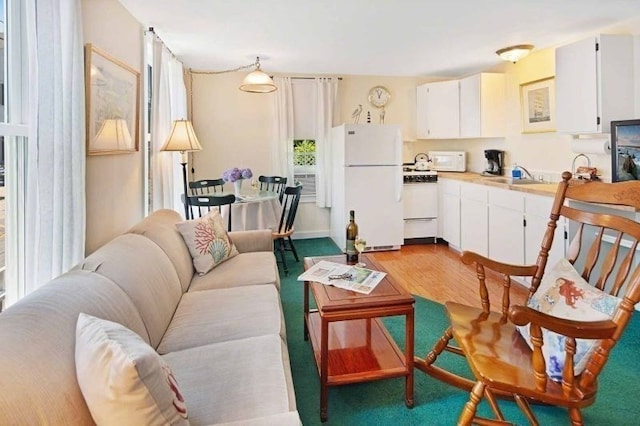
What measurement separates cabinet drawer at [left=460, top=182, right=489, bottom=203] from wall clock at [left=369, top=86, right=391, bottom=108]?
173cm

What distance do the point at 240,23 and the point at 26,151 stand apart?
209 cm

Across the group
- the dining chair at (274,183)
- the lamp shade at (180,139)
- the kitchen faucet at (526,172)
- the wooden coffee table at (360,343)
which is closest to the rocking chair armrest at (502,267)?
the wooden coffee table at (360,343)

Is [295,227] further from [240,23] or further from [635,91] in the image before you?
[635,91]

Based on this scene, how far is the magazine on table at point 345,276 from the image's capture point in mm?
A: 2057

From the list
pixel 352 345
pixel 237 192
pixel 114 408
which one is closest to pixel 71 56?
pixel 114 408

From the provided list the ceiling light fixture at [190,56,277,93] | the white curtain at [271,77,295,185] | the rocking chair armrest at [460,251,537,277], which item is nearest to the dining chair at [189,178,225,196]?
the white curtain at [271,77,295,185]

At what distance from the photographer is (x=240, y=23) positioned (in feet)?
10.7

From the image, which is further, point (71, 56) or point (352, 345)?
point (352, 345)

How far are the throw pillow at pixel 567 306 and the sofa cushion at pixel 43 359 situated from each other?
1.54m

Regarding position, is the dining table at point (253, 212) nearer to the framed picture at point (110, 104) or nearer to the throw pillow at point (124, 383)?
the framed picture at point (110, 104)

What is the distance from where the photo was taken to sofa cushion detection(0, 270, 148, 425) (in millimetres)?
882

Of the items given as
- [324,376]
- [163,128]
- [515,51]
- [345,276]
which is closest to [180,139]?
[163,128]

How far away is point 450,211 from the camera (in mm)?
4883

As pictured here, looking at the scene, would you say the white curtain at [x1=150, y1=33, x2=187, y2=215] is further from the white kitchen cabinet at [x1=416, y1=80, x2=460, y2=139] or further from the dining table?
the white kitchen cabinet at [x1=416, y1=80, x2=460, y2=139]
